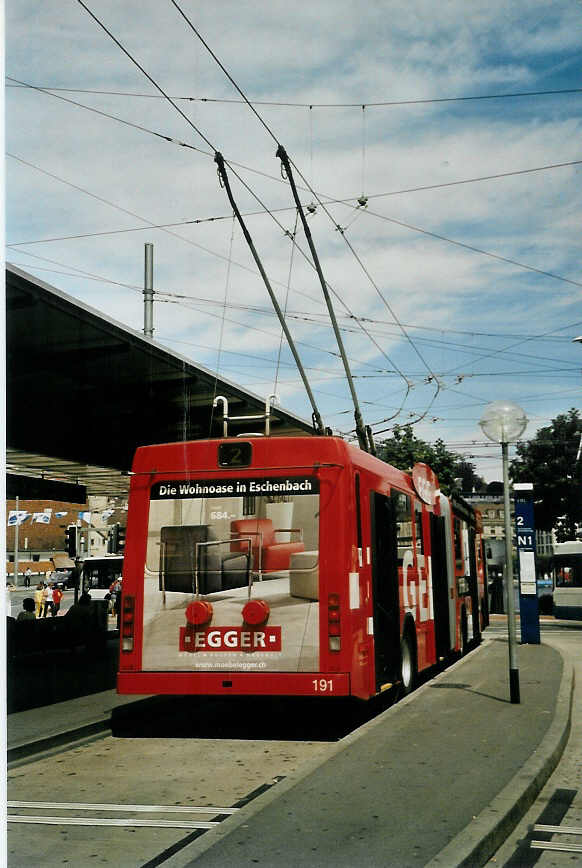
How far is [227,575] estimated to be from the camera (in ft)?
32.6

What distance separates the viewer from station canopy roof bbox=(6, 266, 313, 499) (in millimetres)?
11367

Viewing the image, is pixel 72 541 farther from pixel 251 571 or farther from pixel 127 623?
pixel 251 571

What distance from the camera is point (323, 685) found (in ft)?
31.3

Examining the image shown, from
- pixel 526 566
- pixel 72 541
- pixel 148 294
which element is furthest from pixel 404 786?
pixel 148 294

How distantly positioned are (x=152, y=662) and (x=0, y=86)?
23.2ft

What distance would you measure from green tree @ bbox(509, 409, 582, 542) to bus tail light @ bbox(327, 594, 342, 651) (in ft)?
140

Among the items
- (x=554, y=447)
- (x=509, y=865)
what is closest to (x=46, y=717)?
(x=509, y=865)

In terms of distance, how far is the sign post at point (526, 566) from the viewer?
19406 mm

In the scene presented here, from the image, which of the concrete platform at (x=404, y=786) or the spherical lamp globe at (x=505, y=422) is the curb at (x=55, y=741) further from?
the spherical lamp globe at (x=505, y=422)

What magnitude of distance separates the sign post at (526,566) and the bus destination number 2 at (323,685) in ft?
34.6

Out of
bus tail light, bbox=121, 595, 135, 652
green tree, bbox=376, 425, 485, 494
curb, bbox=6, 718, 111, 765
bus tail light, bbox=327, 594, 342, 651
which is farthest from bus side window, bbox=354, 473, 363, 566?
green tree, bbox=376, 425, 485, 494

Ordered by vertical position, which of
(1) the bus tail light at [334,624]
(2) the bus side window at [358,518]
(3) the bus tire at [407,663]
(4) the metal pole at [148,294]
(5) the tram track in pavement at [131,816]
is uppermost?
(4) the metal pole at [148,294]

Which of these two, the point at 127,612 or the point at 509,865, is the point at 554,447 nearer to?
the point at 127,612

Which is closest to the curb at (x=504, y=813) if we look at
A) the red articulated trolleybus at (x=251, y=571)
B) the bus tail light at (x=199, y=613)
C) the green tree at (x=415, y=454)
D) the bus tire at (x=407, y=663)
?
the red articulated trolleybus at (x=251, y=571)
